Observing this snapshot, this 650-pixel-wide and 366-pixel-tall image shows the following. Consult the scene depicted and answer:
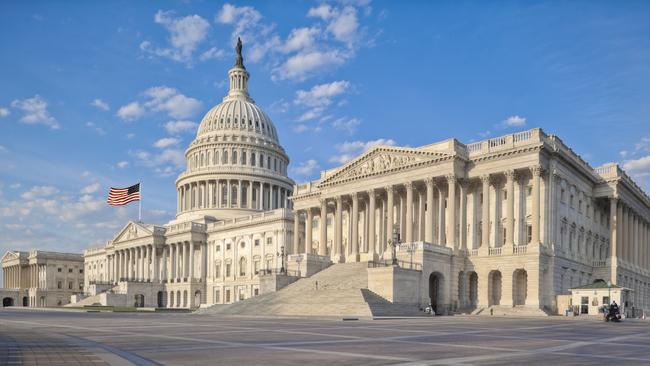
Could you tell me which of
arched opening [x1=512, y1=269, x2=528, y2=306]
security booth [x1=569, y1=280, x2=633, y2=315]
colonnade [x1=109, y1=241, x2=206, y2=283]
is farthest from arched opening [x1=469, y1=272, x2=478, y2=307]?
colonnade [x1=109, y1=241, x2=206, y2=283]

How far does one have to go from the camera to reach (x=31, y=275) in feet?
599

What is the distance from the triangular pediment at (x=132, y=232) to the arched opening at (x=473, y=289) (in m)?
79.6

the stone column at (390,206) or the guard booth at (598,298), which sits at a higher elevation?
the stone column at (390,206)

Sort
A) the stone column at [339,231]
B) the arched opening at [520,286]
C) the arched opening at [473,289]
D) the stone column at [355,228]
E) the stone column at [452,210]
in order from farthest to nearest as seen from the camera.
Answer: the stone column at [339,231], the stone column at [355,228], the arched opening at [473,289], the stone column at [452,210], the arched opening at [520,286]

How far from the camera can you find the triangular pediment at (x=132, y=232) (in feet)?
446

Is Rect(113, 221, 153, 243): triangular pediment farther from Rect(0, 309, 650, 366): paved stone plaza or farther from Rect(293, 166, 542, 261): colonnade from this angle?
Rect(0, 309, 650, 366): paved stone plaza

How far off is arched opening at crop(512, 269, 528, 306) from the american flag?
3112 inches

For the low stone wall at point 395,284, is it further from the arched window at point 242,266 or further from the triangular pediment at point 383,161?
the arched window at point 242,266

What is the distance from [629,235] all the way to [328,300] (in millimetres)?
48458

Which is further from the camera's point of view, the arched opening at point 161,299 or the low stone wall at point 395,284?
the arched opening at point 161,299

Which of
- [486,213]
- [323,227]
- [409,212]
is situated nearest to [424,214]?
[409,212]

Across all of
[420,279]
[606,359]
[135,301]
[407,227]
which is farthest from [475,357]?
[135,301]

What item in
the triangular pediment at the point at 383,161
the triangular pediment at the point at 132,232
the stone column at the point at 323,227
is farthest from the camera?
the triangular pediment at the point at 132,232

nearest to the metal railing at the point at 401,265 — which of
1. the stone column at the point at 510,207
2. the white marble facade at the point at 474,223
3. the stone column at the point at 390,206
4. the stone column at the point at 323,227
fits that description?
the white marble facade at the point at 474,223
